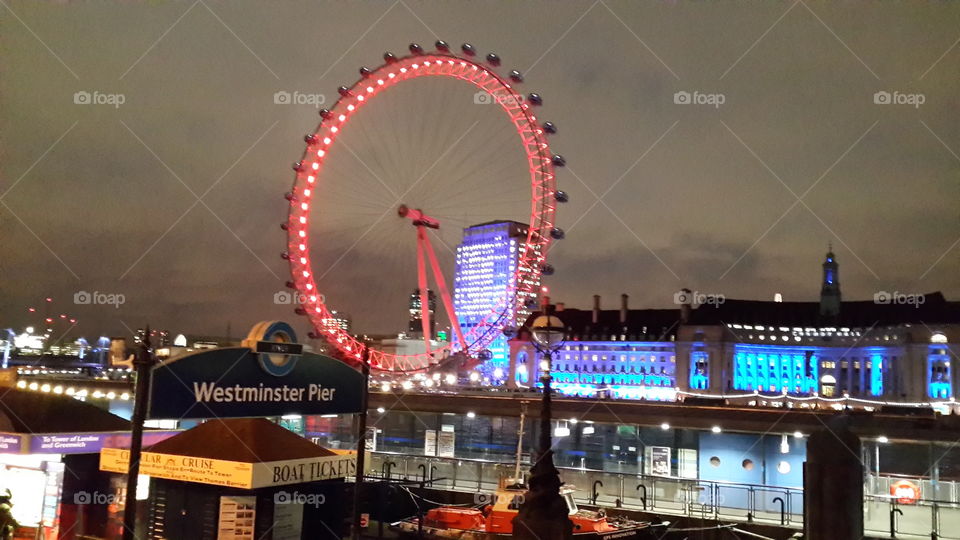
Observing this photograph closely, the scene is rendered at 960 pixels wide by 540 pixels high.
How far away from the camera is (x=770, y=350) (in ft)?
387

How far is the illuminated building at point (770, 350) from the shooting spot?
106025mm

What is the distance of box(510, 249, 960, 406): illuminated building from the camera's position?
106m

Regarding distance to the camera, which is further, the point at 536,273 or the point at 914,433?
the point at 536,273

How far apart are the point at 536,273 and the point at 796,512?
23885 mm

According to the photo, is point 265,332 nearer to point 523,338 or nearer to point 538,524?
point 538,524

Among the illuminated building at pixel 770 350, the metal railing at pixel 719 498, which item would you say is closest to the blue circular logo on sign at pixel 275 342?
the metal railing at pixel 719 498

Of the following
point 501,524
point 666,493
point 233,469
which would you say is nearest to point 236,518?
point 233,469

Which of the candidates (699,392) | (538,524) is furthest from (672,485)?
(699,392)

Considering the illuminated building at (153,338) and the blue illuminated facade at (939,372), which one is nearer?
the illuminated building at (153,338)

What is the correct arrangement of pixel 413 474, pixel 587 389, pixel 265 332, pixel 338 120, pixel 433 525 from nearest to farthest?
1. pixel 265 332
2. pixel 433 525
3. pixel 413 474
4. pixel 338 120
5. pixel 587 389

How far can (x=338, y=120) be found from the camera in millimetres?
42188

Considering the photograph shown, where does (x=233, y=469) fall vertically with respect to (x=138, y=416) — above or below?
below

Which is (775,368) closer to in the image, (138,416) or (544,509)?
(544,509)

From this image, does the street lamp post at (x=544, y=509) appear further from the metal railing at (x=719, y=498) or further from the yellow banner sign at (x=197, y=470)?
the metal railing at (x=719, y=498)
